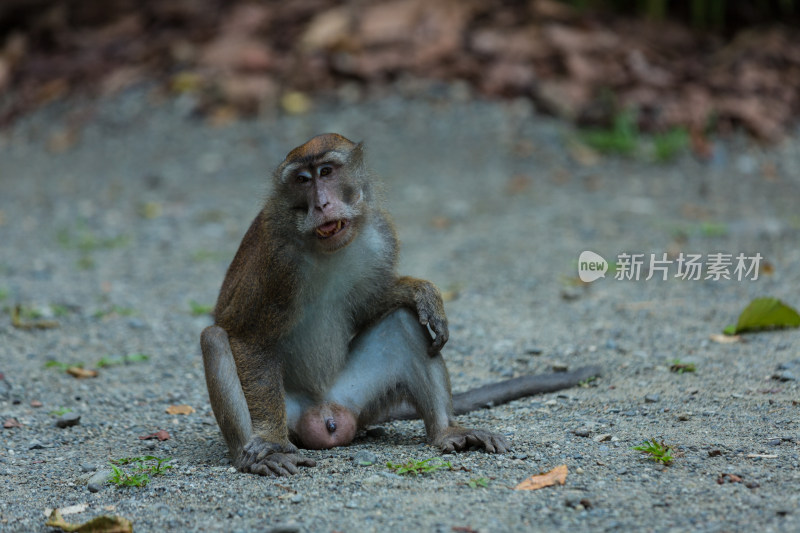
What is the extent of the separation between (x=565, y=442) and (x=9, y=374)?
3.04 metres

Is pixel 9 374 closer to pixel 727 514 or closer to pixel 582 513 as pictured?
pixel 582 513

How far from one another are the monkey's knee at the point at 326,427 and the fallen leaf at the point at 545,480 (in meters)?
0.97

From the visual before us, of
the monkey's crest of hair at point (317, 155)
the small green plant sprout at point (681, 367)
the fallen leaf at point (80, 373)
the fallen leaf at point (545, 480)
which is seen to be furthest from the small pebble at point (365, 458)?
the fallen leaf at point (80, 373)

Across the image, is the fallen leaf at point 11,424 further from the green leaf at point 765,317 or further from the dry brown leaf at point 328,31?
the dry brown leaf at point 328,31

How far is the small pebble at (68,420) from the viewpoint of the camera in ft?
15.5

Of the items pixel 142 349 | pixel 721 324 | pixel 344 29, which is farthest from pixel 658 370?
pixel 344 29

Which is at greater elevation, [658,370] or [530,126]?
[530,126]

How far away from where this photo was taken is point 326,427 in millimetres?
4348

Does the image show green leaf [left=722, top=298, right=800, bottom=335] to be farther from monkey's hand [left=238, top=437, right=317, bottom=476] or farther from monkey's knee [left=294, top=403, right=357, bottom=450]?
monkey's hand [left=238, top=437, right=317, bottom=476]

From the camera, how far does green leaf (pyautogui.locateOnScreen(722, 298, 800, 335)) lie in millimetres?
5598

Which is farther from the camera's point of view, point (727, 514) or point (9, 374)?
point (9, 374)

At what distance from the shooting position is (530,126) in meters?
11.1

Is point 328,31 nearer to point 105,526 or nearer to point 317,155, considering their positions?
point 317,155

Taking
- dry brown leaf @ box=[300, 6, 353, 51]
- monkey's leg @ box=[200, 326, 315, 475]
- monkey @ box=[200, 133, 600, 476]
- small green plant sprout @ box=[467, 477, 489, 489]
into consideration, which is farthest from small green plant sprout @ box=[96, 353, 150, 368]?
dry brown leaf @ box=[300, 6, 353, 51]
